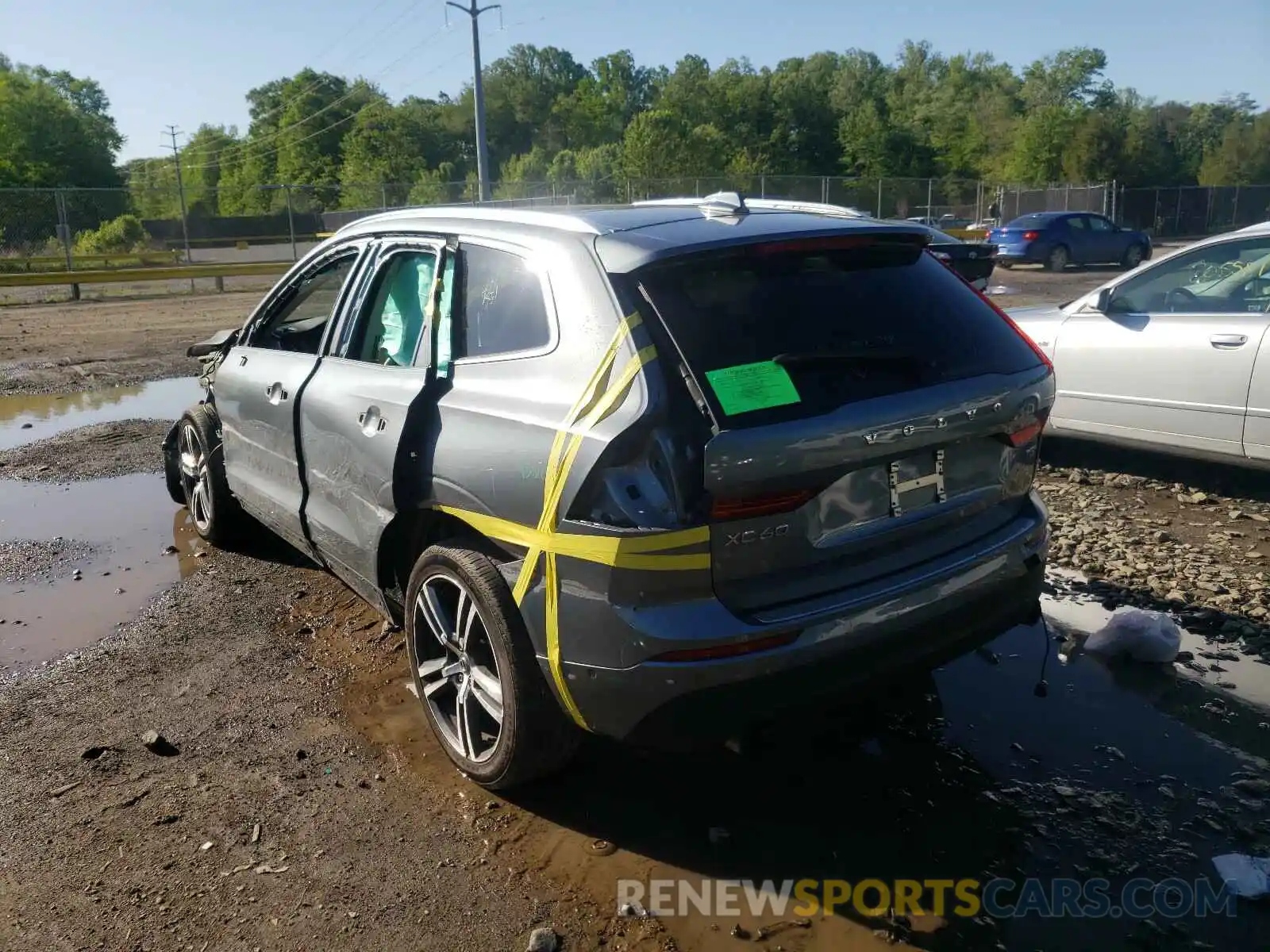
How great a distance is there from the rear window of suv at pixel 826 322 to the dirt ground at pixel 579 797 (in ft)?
3.22

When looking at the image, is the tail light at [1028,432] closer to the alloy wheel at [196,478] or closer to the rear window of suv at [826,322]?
the rear window of suv at [826,322]

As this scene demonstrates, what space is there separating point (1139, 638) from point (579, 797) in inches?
93.9

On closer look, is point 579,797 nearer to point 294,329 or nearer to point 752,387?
point 752,387

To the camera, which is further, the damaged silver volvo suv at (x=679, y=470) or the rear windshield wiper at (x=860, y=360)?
the rear windshield wiper at (x=860, y=360)

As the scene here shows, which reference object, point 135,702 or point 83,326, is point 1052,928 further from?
point 83,326

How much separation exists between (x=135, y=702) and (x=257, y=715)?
1.78 feet

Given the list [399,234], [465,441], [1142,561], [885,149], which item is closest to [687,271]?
[465,441]

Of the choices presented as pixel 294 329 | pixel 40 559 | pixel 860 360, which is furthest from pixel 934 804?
pixel 40 559

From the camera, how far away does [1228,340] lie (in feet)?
18.9

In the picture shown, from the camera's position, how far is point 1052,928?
2668 mm

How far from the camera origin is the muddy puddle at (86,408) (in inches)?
365

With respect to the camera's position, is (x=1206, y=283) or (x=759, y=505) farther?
(x=1206, y=283)

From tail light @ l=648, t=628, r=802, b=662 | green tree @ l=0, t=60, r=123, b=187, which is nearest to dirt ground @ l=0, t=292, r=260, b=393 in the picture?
tail light @ l=648, t=628, r=802, b=662

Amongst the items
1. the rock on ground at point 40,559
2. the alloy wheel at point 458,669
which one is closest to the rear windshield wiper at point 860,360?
the alloy wheel at point 458,669
